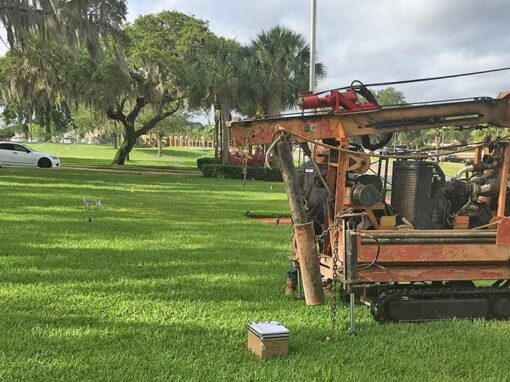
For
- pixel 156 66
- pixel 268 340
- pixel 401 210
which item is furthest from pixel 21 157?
pixel 268 340

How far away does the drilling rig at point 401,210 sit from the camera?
522cm

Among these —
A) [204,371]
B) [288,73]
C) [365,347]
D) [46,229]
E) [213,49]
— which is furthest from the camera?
[213,49]

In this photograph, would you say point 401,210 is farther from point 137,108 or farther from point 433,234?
point 137,108

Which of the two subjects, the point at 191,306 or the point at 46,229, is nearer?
the point at 191,306

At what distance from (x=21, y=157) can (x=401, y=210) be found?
1017 inches

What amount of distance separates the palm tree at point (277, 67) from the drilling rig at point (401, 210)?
24516 mm

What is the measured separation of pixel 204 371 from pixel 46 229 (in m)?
6.75

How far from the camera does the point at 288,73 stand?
30.4m

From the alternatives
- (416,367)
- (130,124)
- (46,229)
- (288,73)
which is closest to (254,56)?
(288,73)

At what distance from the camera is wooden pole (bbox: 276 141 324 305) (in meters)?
5.16

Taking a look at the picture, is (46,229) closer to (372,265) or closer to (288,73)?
(372,265)

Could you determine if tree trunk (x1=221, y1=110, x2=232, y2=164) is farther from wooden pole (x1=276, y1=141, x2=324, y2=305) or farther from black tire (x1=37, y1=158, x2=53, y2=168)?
wooden pole (x1=276, y1=141, x2=324, y2=305)

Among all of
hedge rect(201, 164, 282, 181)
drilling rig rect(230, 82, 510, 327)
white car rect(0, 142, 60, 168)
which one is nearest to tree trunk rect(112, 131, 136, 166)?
white car rect(0, 142, 60, 168)

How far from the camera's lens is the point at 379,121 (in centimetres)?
558
